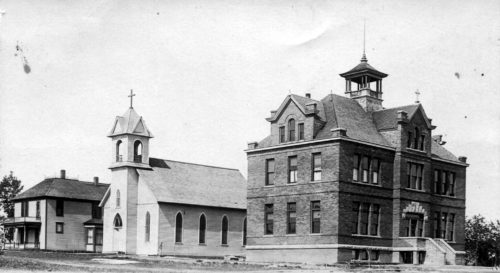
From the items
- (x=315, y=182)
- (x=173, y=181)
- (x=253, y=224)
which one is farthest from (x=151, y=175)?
(x=315, y=182)

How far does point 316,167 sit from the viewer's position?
161ft

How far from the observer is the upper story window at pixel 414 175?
52.2 m

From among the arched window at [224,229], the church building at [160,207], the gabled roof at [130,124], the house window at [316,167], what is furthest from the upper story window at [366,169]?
the gabled roof at [130,124]

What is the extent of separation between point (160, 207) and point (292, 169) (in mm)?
14395

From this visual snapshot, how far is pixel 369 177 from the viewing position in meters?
49.7

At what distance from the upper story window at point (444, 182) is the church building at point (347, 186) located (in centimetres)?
31

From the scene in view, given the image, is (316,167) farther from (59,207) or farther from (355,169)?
(59,207)

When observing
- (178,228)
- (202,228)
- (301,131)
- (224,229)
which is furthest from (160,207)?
(301,131)

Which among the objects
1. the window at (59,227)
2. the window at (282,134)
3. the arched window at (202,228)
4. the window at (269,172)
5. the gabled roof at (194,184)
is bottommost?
the window at (59,227)

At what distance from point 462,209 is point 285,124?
17039 mm

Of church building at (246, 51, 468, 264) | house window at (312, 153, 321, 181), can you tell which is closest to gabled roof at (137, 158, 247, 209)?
church building at (246, 51, 468, 264)

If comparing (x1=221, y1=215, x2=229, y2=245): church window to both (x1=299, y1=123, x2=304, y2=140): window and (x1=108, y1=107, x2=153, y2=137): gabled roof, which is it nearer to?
(x1=108, y1=107, x2=153, y2=137): gabled roof

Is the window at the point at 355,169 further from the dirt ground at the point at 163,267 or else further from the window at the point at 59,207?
the window at the point at 59,207

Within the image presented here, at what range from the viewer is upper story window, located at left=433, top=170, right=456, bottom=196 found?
55844mm
